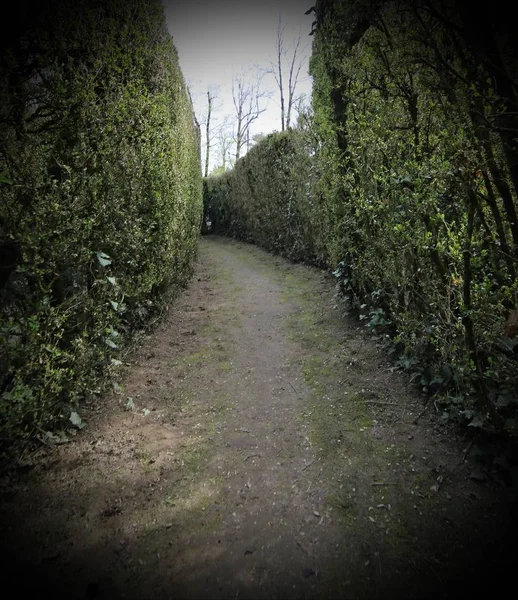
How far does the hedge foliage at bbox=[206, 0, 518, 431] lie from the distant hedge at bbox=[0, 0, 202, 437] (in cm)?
291

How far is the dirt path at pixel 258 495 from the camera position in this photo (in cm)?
196

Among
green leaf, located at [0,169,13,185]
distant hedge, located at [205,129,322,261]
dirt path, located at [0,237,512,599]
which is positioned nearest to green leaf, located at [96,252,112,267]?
green leaf, located at [0,169,13,185]

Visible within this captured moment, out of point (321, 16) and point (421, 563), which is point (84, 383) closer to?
point (421, 563)

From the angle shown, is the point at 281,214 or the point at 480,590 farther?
the point at 281,214

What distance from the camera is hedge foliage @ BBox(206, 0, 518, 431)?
2.37 meters

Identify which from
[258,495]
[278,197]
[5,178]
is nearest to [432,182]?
[258,495]

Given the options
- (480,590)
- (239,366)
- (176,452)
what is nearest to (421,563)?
(480,590)

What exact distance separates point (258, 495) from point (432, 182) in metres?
3.01

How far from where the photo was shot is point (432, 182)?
281 centimetres

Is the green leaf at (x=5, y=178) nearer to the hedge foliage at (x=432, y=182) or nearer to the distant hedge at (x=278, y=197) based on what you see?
the hedge foliage at (x=432, y=182)

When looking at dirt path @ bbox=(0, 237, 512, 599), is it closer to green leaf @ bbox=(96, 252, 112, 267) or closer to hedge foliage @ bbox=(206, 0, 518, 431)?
hedge foliage @ bbox=(206, 0, 518, 431)

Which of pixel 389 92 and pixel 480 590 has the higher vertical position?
pixel 389 92

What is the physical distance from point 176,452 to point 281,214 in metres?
8.32

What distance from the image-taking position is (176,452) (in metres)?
2.98
